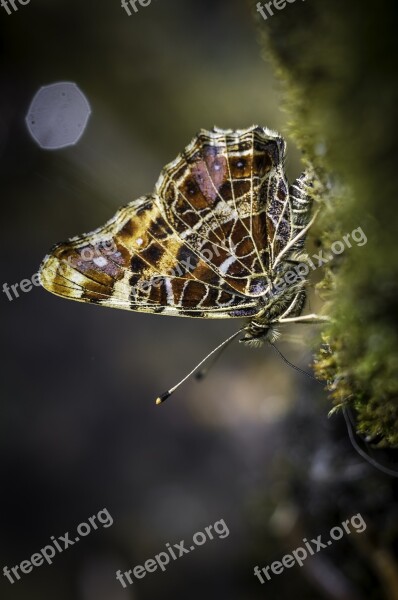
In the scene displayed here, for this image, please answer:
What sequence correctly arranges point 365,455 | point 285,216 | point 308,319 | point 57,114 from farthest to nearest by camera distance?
point 57,114
point 365,455
point 285,216
point 308,319

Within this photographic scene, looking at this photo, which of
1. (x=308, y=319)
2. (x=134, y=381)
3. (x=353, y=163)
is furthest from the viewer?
(x=134, y=381)

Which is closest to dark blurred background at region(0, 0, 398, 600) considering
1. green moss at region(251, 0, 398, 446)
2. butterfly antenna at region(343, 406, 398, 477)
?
butterfly antenna at region(343, 406, 398, 477)

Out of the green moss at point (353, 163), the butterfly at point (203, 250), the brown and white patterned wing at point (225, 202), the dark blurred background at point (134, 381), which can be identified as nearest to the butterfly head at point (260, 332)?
the butterfly at point (203, 250)

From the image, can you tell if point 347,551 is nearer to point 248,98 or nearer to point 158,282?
point 158,282

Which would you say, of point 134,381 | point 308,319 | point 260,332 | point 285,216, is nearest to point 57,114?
point 134,381

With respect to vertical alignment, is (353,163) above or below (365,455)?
above

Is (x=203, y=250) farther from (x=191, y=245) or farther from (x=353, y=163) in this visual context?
(x=353, y=163)

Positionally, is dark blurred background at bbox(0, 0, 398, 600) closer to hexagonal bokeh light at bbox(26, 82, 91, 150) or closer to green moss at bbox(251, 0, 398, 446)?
hexagonal bokeh light at bbox(26, 82, 91, 150)
